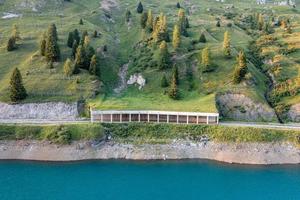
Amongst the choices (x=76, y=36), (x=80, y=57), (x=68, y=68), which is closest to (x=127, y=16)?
(x=76, y=36)

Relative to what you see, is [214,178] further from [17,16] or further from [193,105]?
[17,16]

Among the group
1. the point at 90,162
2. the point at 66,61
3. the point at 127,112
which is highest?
the point at 66,61

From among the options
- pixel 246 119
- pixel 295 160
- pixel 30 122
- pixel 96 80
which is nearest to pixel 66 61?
pixel 96 80

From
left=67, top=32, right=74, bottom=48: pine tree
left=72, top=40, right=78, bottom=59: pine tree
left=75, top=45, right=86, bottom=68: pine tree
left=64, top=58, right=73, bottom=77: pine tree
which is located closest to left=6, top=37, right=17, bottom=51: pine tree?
left=67, top=32, right=74, bottom=48: pine tree

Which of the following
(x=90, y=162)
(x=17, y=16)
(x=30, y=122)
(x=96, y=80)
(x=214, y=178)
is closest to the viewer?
(x=214, y=178)

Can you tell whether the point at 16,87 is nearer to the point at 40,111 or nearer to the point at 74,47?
the point at 40,111

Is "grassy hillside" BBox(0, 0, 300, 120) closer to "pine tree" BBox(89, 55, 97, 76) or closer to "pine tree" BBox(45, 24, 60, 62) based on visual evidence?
"pine tree" BBox(89, 55, 97, 76)
